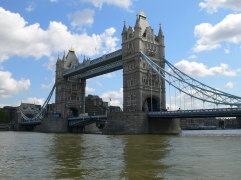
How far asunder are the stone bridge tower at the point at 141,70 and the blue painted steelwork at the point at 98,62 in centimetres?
449

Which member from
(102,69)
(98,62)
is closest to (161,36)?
(98,62)

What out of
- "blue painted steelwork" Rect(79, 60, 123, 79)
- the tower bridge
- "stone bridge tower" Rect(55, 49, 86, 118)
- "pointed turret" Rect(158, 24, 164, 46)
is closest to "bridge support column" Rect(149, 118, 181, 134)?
the tower bridge

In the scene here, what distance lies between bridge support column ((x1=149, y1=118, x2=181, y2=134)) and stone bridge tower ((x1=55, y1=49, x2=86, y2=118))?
131 feet

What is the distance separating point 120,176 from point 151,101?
52565 millimetres

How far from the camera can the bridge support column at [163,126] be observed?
60.4m

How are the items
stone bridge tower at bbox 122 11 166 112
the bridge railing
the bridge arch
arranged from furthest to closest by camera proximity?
1. the bridge arch
2. the bridge railing
3. stone bridge tower at bbox 122 11 166 112

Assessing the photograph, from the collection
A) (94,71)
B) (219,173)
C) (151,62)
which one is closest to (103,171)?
(219,173)

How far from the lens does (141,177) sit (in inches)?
475

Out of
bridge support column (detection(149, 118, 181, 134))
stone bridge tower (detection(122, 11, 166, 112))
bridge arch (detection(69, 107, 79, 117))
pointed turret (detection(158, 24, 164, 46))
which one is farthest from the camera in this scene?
bridge arch (detection(69, 107, 79, 117))

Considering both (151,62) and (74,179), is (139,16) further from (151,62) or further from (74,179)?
(74,179)

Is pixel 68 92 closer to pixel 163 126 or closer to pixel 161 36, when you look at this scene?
pixel 161 36

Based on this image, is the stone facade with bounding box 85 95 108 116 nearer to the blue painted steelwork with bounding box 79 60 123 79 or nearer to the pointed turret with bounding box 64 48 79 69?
the pointed turret with bounding box 64 48 79 69

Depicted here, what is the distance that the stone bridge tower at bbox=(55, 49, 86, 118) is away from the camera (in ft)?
313

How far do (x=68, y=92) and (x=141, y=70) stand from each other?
38.0 m
